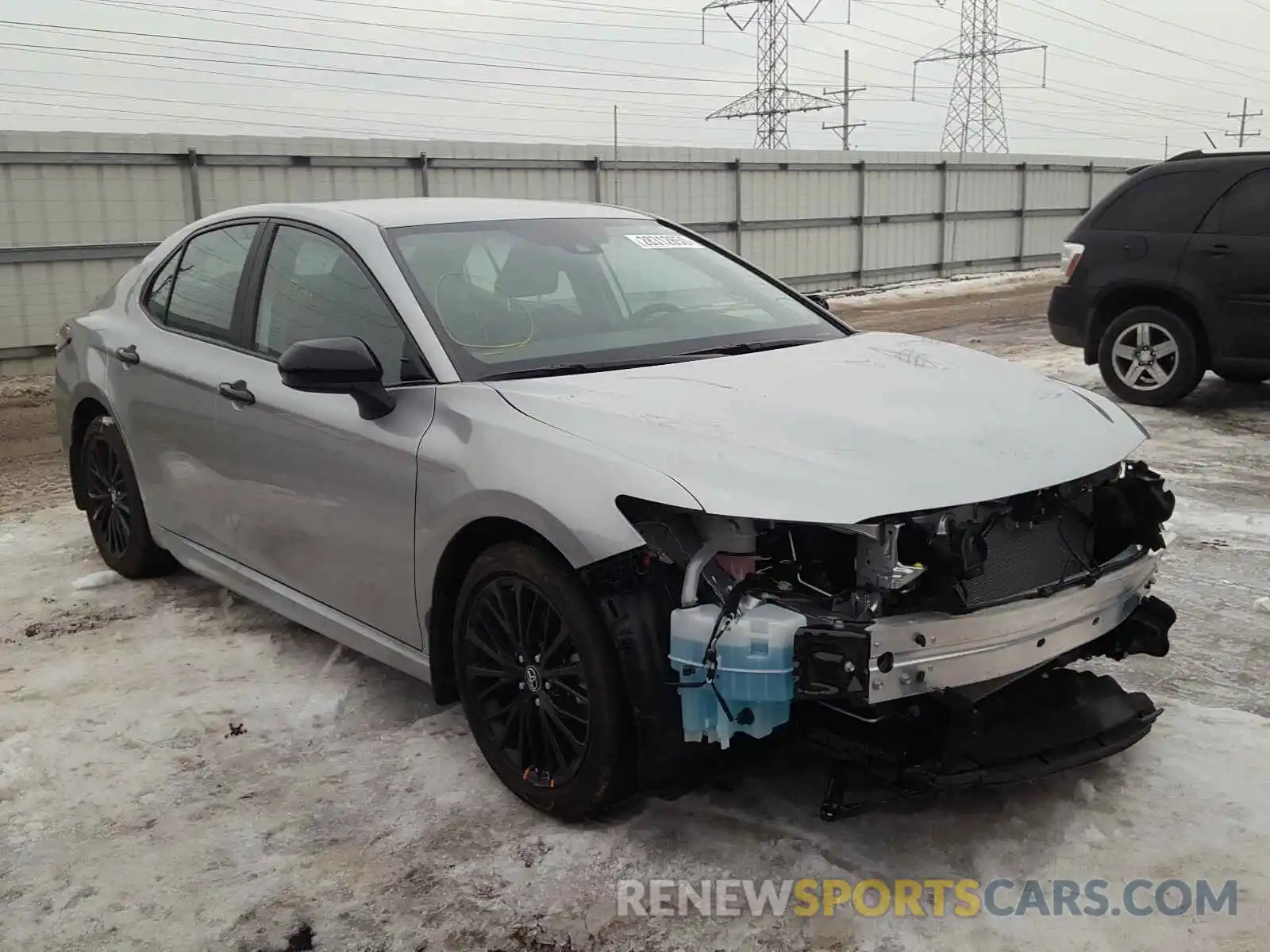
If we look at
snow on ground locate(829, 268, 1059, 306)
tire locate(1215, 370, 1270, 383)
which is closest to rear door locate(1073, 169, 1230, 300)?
tire locate(1215, 370, 1270, 383)

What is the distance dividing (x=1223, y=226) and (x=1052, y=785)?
6663mm

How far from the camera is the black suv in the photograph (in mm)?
8484

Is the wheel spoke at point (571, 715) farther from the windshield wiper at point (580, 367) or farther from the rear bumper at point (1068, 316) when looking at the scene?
the rear bumper at point (1068, 316)

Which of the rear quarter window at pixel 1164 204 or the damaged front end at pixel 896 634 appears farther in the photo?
the rear quarter window at pixel 1164 204

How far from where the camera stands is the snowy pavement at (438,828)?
2799 millimetres

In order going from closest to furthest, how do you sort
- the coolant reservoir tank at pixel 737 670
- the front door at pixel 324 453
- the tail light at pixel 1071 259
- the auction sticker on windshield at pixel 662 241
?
the coolant reservoir tank at pixel 737 670
the front door at pixel 324 453
the auction sticker on windshield at pixel 662 241
the tail light at pixel 1071 259

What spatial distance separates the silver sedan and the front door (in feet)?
0.04

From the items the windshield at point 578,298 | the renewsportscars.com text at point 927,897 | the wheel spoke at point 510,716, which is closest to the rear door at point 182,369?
the windshield at point 578,298

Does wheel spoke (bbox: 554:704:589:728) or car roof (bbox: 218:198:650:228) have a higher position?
car roof (bbox: 218:198:650:228)

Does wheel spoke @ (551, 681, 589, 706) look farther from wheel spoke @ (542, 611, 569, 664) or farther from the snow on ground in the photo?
the snow on ground

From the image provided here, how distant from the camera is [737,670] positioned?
273 cm

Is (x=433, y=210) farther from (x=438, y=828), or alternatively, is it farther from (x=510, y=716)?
(x=438, y=828)

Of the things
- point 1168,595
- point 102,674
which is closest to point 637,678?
point 102,674

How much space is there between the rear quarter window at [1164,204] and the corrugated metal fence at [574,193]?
29.1 feet
